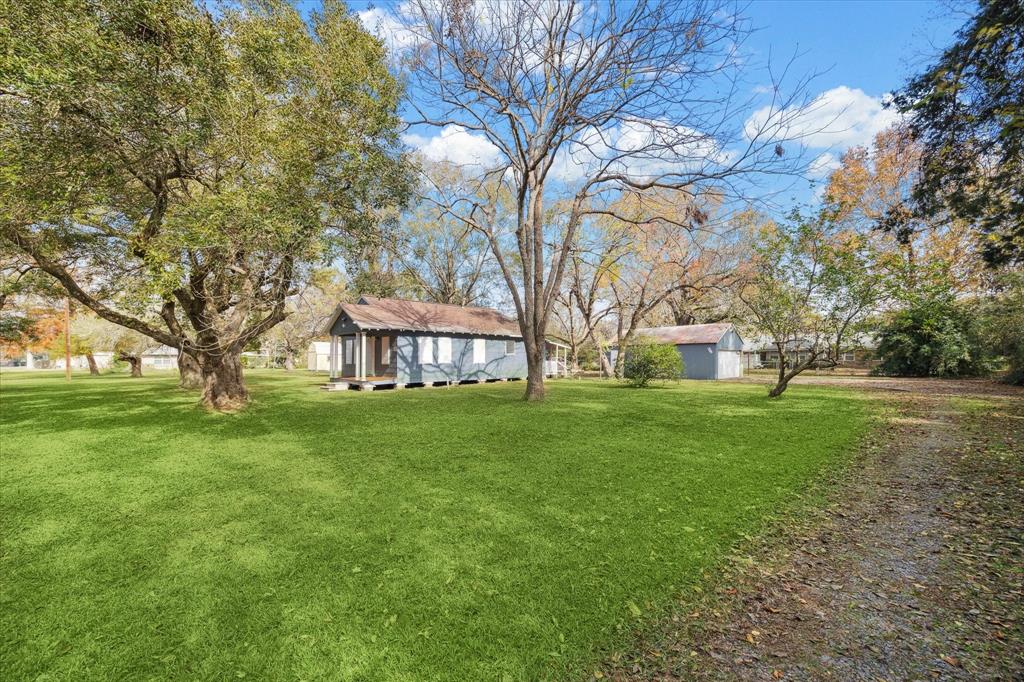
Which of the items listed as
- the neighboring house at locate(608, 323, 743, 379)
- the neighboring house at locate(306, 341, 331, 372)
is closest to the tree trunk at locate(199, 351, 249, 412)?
the neighboring house at locate(608, 323, 743, 379)

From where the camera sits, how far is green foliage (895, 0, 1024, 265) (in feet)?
21.1

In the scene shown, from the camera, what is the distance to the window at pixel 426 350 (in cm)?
2136

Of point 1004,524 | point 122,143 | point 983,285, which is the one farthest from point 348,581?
point 983,285

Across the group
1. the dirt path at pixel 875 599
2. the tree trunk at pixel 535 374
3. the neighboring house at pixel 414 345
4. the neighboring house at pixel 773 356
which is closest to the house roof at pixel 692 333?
the neighboring house at pixel 773 356

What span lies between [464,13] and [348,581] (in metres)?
13.2

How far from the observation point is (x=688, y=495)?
17.2 feet

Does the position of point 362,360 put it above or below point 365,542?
above

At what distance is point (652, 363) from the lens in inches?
784

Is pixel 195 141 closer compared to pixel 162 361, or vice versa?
pixel 195 141

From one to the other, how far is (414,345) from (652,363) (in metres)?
11.2

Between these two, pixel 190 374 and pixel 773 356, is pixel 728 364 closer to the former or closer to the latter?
pixel 773 356

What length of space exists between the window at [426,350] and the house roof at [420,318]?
1.82ft

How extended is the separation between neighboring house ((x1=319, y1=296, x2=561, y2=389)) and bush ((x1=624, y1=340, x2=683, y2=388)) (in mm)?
7619

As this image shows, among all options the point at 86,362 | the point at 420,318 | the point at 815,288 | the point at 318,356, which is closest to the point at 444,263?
the point at 420,318
